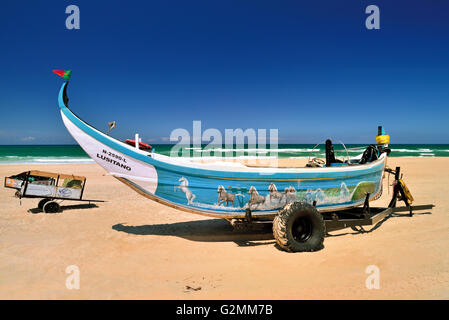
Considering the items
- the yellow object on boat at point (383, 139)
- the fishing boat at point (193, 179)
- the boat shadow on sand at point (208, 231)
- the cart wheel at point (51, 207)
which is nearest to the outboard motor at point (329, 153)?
the yellow object on boat at point (383, 139)

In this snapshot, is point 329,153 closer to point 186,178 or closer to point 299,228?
point 299,228

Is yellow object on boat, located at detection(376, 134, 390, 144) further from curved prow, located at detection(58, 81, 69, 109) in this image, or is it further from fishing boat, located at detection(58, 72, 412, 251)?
curved prow, located at detection(58, 81, 69, 109)

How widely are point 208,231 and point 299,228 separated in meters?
2.42

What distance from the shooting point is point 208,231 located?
690cm

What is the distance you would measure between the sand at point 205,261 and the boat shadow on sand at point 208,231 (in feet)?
0.08

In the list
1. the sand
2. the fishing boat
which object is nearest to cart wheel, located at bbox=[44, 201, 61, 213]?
the sand

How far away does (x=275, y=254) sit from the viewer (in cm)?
514

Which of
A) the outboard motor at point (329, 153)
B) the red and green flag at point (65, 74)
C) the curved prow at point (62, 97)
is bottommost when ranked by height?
the outboard motor at point (329, 153)

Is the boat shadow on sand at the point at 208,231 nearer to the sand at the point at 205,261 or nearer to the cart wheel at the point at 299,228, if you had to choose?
the sand at the point at 205,261

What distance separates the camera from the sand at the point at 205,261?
3.94 meters

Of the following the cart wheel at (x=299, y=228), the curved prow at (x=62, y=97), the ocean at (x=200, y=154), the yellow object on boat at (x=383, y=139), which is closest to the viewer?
the cart wheel at (x=299, y=228)

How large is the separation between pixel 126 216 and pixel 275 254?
5137mm

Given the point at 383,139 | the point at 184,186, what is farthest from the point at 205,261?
the point at 383,139

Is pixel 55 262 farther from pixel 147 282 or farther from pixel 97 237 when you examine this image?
pixel 147 282
